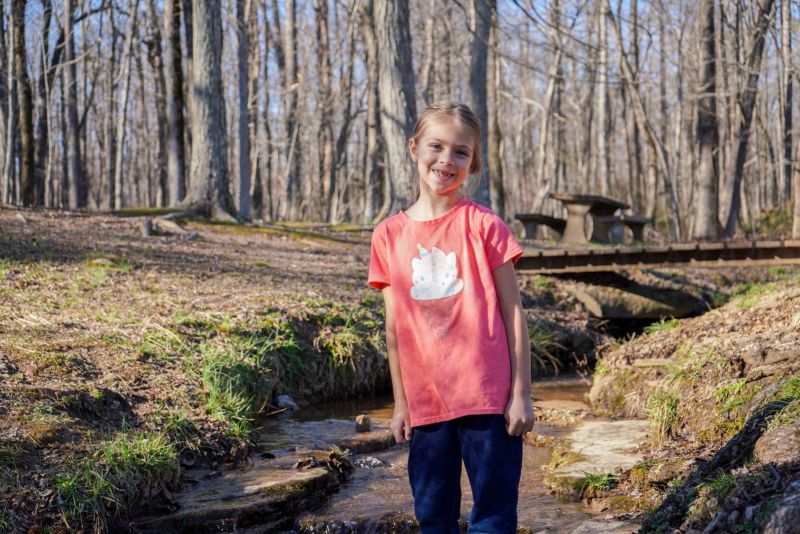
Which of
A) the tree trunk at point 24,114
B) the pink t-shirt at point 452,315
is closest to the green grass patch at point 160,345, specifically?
the pink t-shirt at point 452,315

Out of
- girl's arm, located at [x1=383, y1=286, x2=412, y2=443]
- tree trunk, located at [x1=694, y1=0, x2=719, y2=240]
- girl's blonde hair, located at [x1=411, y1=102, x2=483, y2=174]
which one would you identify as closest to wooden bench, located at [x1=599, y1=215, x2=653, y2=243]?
tree trunk, located at [x1=694, y1=0, x2=719, y2=240]

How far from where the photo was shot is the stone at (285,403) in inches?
260

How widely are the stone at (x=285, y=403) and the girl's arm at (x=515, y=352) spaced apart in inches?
166

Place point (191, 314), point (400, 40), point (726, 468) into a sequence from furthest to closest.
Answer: point (400, 40) → point (191, 314) → point (726, 468)

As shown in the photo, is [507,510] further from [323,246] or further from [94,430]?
[323,246]

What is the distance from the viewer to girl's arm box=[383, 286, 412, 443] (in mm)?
2742

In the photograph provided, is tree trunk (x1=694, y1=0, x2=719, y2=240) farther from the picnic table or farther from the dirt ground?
the dirt ground

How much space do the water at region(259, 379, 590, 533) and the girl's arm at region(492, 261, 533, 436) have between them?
5.43 ft

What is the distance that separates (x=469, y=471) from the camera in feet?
8.54

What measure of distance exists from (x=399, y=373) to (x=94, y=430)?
259 cm

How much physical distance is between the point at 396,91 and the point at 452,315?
11110mm

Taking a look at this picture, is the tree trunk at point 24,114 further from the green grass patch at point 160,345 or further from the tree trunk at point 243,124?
the green grass patch at point 160,345

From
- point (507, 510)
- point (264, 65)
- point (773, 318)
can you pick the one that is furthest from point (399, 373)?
point (264, 65)

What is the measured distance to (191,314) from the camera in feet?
23.3
